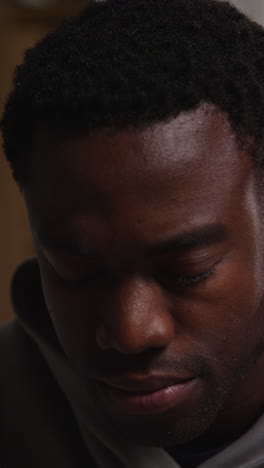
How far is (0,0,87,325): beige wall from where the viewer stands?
2215mm

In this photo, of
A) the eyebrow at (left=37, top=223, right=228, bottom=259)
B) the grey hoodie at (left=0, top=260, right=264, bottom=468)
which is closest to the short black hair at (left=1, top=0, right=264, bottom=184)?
the eyebrow at (left=37, top=223, right=228, bottom=259)

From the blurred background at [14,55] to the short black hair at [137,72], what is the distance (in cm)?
120

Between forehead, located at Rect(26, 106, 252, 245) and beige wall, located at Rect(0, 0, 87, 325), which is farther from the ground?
forehead, located at Rect(26, 106, 252, 245)

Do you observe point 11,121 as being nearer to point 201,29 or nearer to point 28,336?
point 201,29

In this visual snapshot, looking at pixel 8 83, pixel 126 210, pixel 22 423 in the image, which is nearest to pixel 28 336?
pixel 22 423

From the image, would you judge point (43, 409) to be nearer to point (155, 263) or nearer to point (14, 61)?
point (155, 263)

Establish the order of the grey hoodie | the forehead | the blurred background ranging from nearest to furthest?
the forehead < the grey hoodie < the blurred background

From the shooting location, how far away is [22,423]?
1.19 meters

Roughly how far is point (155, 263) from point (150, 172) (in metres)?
0.09

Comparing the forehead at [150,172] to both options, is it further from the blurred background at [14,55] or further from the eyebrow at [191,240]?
the blurred background at [14,55]

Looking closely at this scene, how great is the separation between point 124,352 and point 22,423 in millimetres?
360

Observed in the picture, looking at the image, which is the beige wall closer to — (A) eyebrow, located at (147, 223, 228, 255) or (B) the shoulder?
(B) the shoulder

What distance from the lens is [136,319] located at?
872 mm

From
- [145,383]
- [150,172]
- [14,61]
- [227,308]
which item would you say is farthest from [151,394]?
[14,61]
